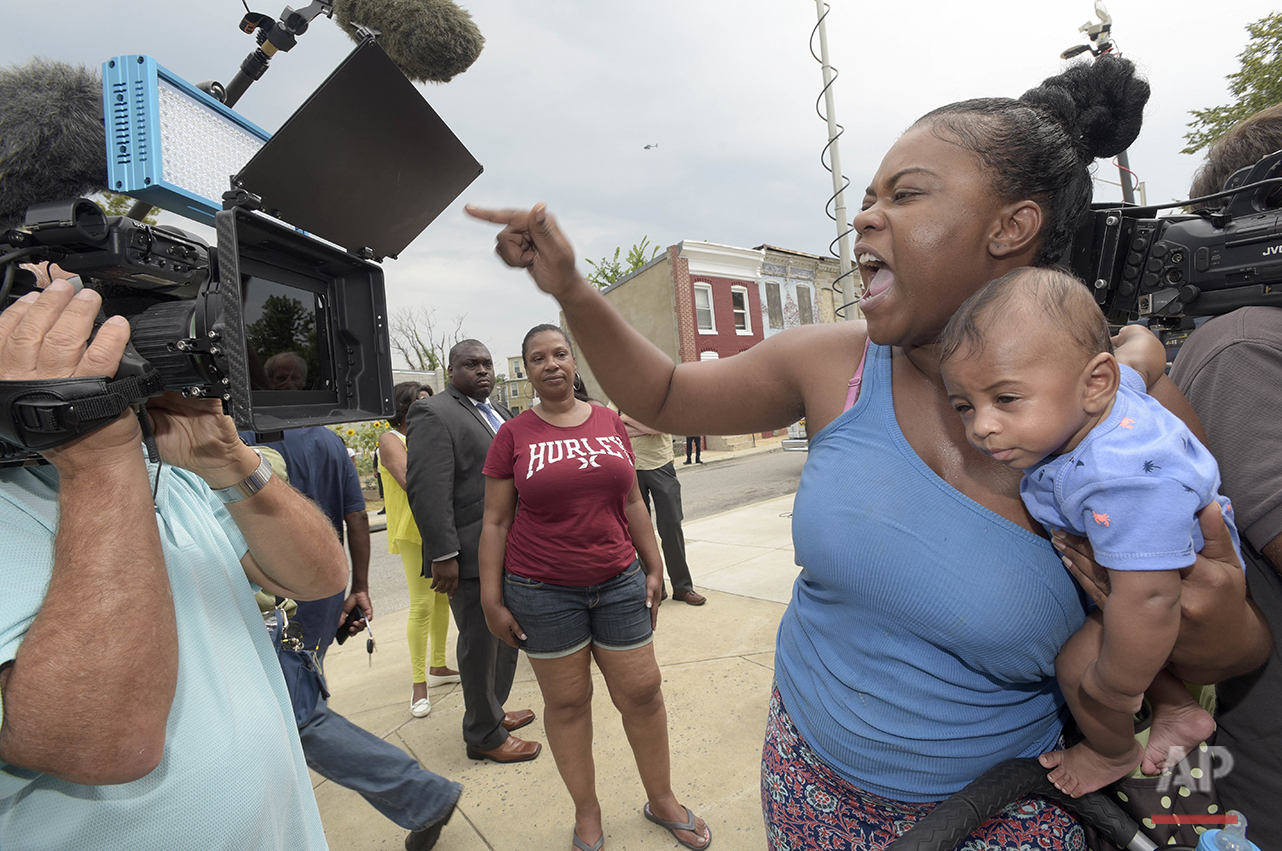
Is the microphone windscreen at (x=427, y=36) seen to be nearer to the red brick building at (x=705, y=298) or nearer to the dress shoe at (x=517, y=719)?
the dress shoe at (x=517, y=719)

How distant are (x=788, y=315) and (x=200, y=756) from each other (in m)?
26.6

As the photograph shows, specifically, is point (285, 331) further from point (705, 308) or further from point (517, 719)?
point (705, 308)

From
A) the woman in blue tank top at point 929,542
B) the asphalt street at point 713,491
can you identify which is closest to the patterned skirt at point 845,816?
the woman in blue tank top at point 929,542

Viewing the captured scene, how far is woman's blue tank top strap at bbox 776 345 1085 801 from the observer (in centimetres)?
106

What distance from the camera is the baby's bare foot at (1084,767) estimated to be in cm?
112

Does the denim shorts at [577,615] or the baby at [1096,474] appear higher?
the baby at [1096,474]

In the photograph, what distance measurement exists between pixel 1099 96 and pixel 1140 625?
1070 millimetres

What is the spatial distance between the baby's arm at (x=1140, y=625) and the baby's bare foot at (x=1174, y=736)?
0.30 metres

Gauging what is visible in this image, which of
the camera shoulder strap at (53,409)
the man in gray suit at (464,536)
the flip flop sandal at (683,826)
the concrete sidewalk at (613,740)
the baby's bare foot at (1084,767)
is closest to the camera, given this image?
the camera shoulder strap at (53,409)

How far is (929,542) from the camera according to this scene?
3.55 feet

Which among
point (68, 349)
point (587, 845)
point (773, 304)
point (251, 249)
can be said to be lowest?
point (587, 845)

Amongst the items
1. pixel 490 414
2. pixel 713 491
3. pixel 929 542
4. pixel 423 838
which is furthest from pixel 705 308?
pixel 929 542

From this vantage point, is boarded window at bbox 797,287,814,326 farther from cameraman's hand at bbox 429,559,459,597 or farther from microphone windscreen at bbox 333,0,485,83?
microphone windscreen at bbox 333,0,485,83

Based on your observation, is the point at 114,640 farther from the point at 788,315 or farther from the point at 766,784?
the point at 788,315
